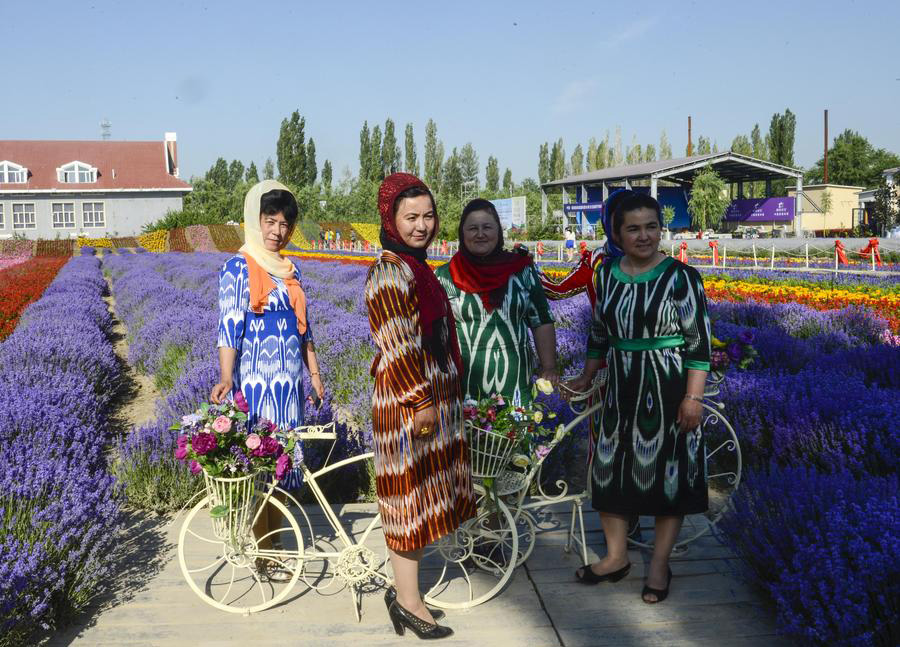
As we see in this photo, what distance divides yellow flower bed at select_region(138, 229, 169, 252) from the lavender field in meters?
37.3

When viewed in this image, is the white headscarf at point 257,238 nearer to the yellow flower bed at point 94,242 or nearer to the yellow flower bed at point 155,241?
the yellow flower bed at point 155,241

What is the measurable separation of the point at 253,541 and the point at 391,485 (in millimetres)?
693

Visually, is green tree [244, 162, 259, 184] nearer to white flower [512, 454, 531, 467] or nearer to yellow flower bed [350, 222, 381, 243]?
yellow flower bed [350, 222, 381, 243]

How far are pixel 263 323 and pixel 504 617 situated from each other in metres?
1.48

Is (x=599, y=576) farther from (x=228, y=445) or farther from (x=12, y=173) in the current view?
(x=12, y=173)

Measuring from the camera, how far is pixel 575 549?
11.2 ft

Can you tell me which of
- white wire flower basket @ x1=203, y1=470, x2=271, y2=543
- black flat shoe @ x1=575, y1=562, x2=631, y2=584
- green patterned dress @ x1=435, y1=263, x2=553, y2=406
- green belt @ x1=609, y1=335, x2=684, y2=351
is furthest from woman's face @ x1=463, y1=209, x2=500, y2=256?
black flat shoe @ x1=575, y1=562, x2=631, y2=584

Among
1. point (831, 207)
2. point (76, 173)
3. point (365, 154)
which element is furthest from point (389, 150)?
point (831, 207)

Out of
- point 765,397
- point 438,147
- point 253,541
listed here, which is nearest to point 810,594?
point 253,541

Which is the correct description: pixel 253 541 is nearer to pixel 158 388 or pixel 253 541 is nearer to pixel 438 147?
pixel 158 388

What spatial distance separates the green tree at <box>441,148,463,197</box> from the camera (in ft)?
229

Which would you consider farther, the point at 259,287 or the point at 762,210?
the point at 762,210

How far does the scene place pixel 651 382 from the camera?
9.30 feet

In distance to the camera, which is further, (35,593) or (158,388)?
(158,388)
